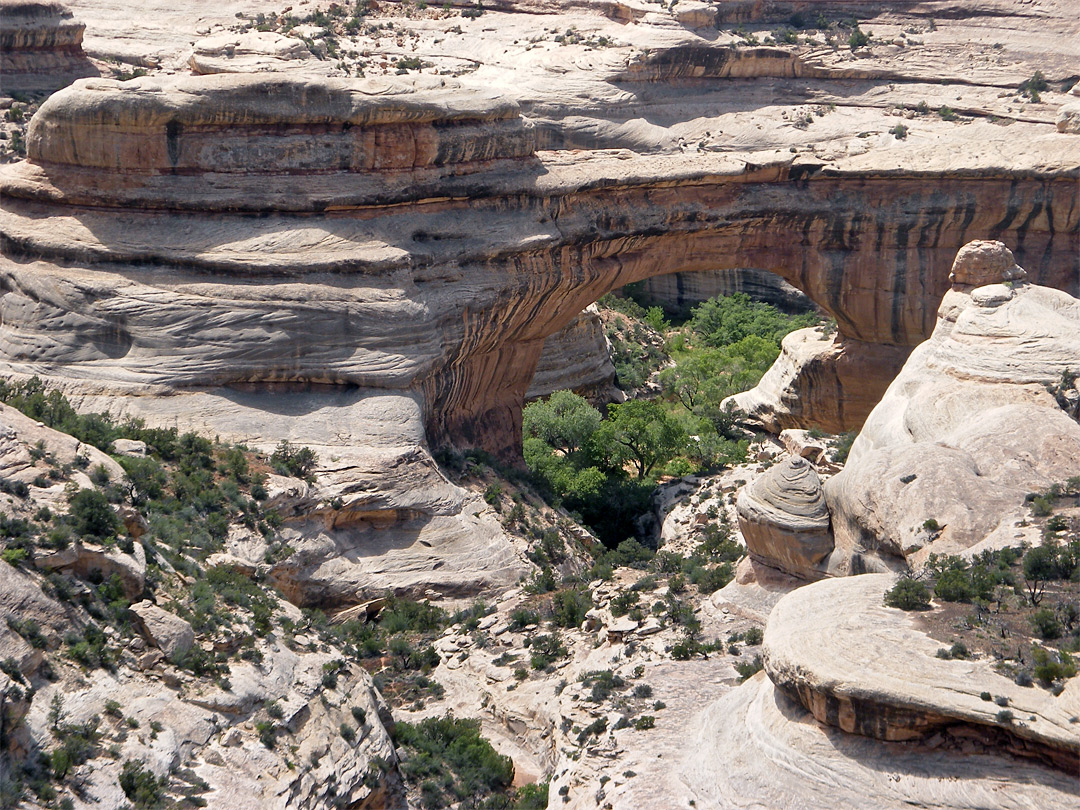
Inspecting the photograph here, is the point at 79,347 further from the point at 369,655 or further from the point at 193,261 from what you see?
the point at 369,655

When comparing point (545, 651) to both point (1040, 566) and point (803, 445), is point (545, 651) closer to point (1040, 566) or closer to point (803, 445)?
point (1040, 566)

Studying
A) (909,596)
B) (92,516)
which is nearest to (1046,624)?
(909,596)

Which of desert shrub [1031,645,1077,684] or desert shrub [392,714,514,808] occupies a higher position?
desert shrub [1031,645,1077,684]

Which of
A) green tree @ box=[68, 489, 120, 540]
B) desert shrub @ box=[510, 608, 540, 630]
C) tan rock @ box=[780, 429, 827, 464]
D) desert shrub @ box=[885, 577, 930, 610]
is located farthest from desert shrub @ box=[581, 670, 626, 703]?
tan rock @ box=[780, 429, 827, 464]

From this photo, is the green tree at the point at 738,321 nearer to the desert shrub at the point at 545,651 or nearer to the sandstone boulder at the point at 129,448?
the desert shrub at the point at 545,651

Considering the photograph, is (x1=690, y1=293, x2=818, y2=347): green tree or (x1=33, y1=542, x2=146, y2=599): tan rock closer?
(x1=33, y1=542, x2=146, y2=599): tan rock

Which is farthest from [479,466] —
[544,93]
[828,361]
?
[544,93]

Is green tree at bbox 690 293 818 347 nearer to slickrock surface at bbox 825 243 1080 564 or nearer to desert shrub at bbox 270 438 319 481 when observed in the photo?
slickrock surface at bbox 825 243 1080 564
